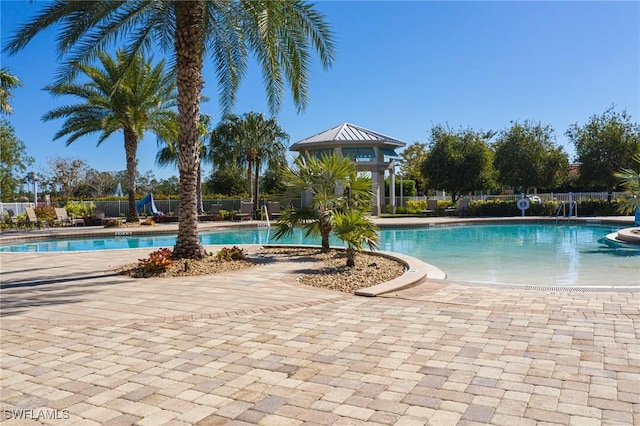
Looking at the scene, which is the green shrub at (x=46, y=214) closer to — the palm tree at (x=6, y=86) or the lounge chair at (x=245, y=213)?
the palm tree at (x=6, y=86)

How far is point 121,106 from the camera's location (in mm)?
23219

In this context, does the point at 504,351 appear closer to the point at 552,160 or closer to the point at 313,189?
the point at 313,189

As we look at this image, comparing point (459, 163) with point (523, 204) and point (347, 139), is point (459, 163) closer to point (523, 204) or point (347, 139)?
point (523, 204)

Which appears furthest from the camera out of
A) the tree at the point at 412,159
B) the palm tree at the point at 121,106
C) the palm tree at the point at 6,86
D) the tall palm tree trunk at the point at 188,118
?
the tree at the point at 412,159

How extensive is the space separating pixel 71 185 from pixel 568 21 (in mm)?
56340

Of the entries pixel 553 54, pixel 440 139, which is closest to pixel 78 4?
pixel 553 54

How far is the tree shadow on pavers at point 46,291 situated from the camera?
268 inches

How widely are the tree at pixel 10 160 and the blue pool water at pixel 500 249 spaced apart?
85.2 feet

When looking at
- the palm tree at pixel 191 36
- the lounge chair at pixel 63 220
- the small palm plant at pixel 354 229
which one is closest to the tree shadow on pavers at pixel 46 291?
the palm tree at pixel 191 36

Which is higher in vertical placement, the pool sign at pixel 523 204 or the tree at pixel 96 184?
the tree at pixel 96 184

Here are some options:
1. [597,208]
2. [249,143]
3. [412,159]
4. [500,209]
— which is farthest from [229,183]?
[597,208]

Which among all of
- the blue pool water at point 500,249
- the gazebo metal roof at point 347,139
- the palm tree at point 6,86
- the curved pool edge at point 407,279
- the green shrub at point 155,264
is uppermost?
the palm tree at point 6,86

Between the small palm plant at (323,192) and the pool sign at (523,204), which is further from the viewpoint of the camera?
the pool sign at (523,204)

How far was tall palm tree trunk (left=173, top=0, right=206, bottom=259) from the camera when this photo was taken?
33.5ft
